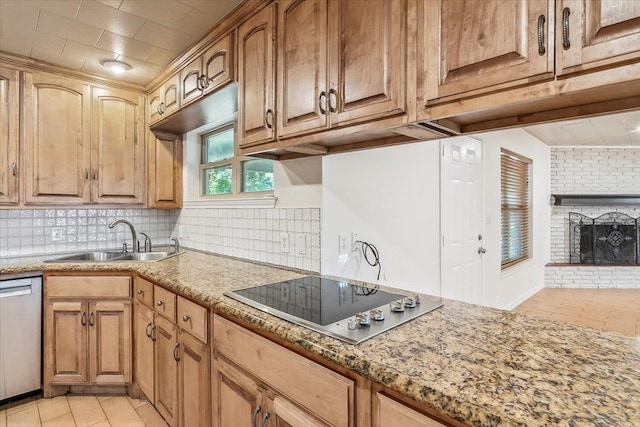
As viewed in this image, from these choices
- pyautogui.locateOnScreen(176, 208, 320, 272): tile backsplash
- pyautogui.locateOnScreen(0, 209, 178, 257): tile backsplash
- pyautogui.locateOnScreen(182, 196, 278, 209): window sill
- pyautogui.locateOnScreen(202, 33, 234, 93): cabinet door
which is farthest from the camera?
pyautogui.locateOnScreen(0, 209, 178, 257): tile backsplash

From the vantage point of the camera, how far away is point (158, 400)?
1.96 metres

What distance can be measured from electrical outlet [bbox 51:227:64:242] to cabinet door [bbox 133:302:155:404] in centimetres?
117

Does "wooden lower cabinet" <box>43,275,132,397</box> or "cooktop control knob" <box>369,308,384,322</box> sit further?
"wooden lower cabinet" <box>43,275,132,397</box>

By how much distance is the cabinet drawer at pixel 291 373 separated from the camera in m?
0.92

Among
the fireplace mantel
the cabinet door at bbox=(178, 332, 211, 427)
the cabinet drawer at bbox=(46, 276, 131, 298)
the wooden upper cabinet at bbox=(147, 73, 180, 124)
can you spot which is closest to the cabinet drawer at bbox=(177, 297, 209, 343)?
the cabinet door at bbox=(178, 332, 211, 427)

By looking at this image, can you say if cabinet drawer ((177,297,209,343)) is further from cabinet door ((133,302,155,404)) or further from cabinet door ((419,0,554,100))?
cabinet door ((419,0,554,100))

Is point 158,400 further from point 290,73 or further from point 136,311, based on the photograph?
point 290,73

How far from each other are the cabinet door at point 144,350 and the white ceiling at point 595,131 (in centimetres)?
402

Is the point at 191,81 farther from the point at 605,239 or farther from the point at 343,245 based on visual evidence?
the point at 605,239

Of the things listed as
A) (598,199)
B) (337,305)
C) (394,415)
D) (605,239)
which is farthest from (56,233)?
(605,239)

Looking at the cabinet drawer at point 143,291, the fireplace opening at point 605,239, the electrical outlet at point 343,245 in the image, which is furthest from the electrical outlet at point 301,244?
the fireplace opening at point 605,239

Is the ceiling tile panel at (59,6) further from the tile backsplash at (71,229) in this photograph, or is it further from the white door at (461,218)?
the white door at (461,218)

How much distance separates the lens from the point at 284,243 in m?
2.11

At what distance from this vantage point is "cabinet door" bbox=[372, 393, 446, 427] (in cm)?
75
